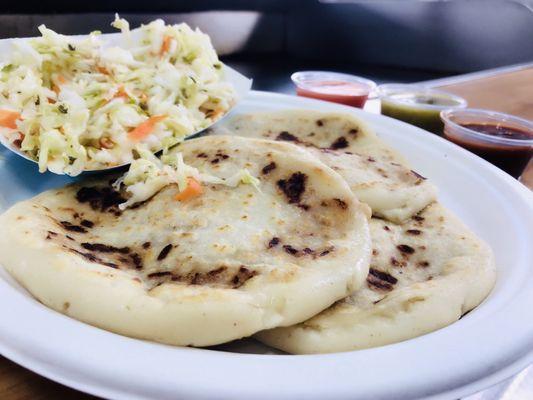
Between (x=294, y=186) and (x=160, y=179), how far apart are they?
0.42m

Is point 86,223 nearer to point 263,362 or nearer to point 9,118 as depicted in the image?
point 9,118

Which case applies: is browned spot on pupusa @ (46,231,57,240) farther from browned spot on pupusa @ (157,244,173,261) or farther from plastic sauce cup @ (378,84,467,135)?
plastic sauce cup @ (378,84,467,135)

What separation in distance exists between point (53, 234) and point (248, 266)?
0.54 m

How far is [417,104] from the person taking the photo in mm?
3047

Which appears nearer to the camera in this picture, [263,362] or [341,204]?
[263,362]

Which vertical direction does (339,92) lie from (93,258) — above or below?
below

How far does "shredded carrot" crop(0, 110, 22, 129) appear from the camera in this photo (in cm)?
203

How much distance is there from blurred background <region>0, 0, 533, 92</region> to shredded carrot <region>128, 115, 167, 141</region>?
468 centimetres

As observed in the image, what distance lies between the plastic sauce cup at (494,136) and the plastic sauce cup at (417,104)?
192 millimetres

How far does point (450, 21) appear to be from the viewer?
7812mm

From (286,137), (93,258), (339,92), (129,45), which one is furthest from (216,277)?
(339,92)

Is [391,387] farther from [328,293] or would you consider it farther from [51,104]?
[51,104]

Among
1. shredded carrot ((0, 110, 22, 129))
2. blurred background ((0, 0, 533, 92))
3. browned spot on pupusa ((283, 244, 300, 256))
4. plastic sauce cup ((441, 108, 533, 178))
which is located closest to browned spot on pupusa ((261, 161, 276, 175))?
browned spot on pupusa ((283, 244, 300, 256))

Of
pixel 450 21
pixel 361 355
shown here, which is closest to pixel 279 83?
pixel 450 21
